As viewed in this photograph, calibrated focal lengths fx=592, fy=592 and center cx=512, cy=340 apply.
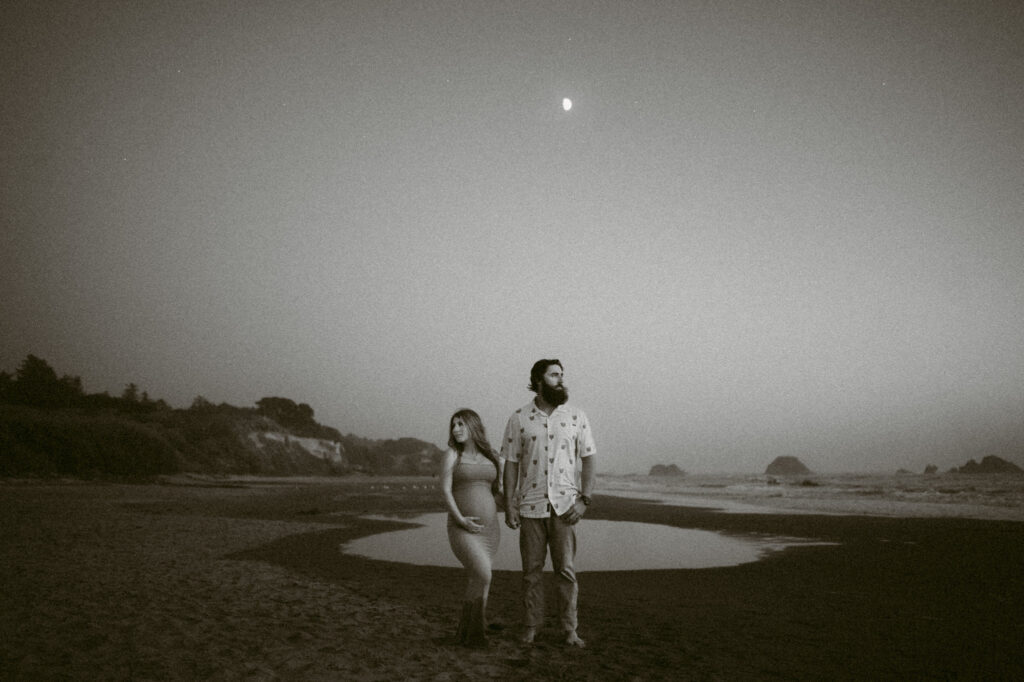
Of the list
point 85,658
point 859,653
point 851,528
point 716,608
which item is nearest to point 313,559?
point 85,658

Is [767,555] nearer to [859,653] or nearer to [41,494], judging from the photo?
[859,653]

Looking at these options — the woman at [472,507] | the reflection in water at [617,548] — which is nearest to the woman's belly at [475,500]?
the woman at [472,507]

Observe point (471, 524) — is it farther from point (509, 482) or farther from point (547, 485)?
point (547, 485)

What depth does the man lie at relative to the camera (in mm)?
5824

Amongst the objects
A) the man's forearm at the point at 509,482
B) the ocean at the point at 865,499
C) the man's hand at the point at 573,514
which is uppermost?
the man's forearm at the point at 509,482

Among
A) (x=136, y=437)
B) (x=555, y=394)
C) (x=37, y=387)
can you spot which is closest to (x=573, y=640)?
(x=555, y=394)

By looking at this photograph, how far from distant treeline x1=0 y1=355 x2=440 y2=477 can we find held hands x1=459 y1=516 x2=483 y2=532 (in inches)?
1337

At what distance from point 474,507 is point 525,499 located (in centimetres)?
52

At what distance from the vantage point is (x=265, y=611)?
6883 mm

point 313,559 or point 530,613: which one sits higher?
point 530,613

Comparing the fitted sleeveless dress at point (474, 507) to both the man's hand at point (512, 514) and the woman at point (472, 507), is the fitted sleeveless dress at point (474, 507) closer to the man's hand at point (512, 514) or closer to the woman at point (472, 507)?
the woman at point (472, 507)

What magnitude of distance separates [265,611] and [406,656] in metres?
2.45

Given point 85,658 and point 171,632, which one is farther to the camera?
point 171,632

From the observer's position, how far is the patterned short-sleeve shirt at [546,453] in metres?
5.83
